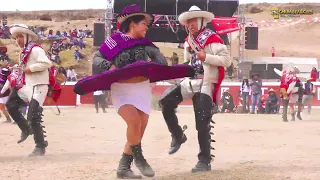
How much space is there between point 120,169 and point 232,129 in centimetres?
736

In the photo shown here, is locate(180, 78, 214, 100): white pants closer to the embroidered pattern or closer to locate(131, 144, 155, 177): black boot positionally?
the embroidered pattern

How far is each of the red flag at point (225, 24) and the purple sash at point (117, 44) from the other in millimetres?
22585

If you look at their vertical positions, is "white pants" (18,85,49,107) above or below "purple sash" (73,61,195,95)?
below

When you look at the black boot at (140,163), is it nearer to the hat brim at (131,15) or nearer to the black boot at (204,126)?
the black boot at (204,126)

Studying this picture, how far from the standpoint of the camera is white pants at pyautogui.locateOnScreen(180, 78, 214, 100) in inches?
263

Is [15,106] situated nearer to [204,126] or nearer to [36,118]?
[36,118]

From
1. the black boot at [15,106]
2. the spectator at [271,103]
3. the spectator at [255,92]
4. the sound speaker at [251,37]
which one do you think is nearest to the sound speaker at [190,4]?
the sound speaker at [251,37]

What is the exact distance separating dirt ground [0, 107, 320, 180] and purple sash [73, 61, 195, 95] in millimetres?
989

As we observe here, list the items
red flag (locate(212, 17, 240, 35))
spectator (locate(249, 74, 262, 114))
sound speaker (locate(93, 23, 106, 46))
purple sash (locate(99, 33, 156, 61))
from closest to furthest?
1. purple sash (locate(99, 33, 156, 61))
2. spectator (locate(249, 74, 262, 114))
3. red flag (locate(212, 17, 240, 35))
4. sound speaker (locate(93, 23, 106, 46))

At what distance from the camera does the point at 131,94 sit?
19.5 ft

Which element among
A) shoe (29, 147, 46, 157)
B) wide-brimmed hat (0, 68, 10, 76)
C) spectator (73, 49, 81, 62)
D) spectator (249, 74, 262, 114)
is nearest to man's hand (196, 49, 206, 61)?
shoe (29, 147, 46, 157)

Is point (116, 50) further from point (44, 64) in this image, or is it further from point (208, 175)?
point (44, 64)

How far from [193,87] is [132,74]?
127 centimetres

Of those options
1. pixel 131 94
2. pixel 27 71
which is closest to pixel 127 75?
pixel 131 94
